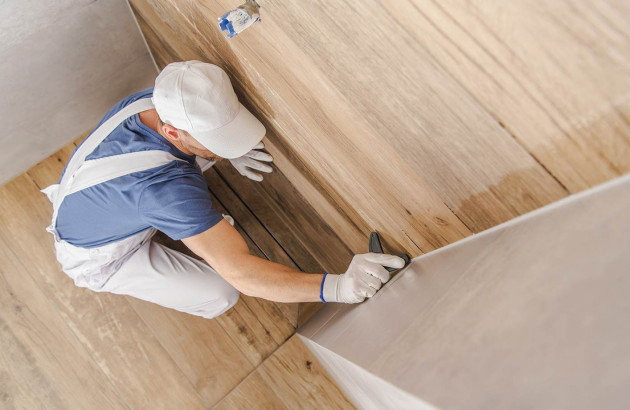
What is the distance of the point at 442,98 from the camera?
2.03 ft

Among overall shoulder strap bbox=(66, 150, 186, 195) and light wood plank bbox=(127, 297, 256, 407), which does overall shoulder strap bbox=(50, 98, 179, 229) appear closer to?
overall shoulder strap bbox=(66, 150, 186, 195)

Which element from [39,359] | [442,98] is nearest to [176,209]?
[442,98]

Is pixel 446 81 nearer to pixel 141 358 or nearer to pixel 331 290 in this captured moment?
pixel 331 290

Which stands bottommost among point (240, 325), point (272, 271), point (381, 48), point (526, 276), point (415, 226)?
point (240, 325)

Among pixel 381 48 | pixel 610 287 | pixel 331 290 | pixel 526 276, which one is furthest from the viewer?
pixel 331 290

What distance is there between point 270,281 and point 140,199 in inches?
14.9

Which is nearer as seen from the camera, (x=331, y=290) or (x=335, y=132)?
(x=335, y=132)

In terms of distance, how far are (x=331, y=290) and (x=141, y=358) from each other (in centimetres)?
88

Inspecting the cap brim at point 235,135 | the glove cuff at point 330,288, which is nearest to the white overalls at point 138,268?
the cap brim at point 235,135

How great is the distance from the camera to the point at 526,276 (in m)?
0.52

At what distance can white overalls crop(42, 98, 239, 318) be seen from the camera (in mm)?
1304

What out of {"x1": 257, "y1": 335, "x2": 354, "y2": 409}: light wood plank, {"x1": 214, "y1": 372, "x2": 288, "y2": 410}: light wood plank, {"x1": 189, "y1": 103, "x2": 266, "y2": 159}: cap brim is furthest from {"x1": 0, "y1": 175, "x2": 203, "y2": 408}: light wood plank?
{"x1": 189, "y1": 103, "x2": 266, "y2": 159}: cap brim

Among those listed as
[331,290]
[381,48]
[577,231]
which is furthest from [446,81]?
[331,290]

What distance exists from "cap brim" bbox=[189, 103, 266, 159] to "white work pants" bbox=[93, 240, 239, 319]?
0.51 metres
